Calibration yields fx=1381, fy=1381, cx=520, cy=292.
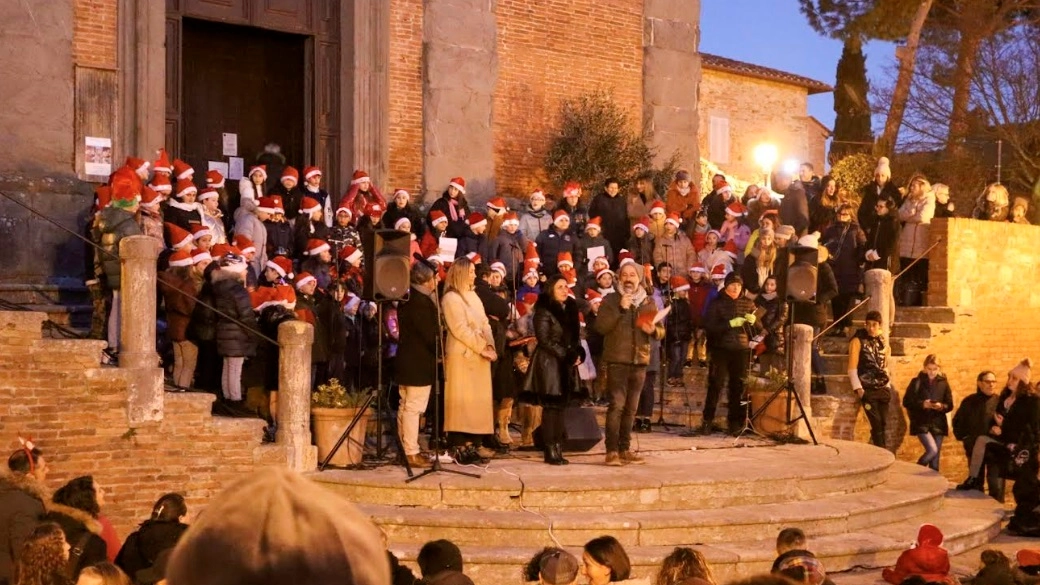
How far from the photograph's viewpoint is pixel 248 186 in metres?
14.1

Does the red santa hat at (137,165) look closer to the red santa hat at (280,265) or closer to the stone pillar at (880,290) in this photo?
the red santa hat at (280,265)

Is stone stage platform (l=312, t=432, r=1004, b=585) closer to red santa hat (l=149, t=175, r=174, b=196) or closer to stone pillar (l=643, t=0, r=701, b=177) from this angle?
red santa hat (l=149, t=175, r=174, b=196)

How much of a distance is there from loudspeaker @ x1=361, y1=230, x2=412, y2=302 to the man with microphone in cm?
181

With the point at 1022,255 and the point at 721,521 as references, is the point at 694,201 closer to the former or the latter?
the point at 1022,255

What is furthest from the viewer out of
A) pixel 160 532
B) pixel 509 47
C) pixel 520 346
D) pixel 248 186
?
pixel 509 47

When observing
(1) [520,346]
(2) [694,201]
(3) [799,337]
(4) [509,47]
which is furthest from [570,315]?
(4) [509,47]

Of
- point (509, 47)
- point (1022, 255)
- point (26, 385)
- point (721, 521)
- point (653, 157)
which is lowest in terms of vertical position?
point (721, 521)

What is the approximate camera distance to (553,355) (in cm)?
1166

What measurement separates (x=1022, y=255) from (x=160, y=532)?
616 inches

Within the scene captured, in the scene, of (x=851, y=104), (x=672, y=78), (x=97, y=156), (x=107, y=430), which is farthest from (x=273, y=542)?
(x=851, y=104)

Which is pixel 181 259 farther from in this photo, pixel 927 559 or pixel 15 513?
pixel 927 559

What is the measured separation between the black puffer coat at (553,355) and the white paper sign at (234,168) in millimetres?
5863

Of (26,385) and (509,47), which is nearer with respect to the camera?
(26,385)

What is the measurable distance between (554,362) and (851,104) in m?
23.1
